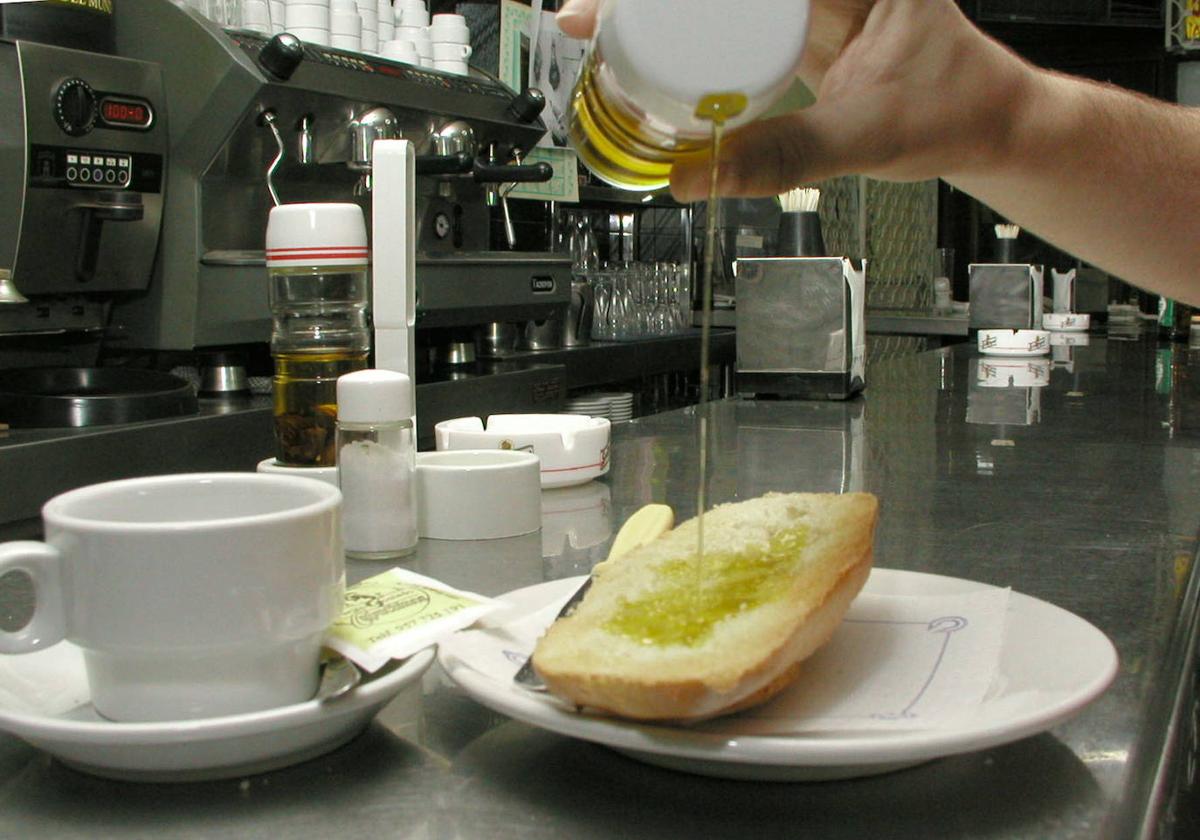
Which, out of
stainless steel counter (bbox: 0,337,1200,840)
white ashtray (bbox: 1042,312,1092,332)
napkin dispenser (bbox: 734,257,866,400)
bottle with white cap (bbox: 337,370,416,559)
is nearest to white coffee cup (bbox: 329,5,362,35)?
napkin dispenser (bbox: 734,257,866,400)

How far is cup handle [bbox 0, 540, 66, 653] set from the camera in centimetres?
54

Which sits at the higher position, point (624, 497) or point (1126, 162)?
point (1126, 162)

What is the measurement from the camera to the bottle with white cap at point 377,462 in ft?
3.06

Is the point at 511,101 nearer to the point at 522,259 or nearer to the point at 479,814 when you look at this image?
the point at 522,259

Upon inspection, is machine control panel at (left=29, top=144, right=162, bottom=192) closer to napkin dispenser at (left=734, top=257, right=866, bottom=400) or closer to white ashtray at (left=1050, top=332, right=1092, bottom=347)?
napkin dispenser at (left=734, top=257, right=866, bottom=400)

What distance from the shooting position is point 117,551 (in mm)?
530

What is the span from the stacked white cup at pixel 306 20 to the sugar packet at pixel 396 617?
6.74 feet

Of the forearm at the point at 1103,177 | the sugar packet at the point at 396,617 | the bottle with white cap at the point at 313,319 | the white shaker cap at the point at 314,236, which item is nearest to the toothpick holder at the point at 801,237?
the forearm at the point at 1103,177

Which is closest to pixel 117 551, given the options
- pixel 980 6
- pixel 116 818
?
pixel 116 818

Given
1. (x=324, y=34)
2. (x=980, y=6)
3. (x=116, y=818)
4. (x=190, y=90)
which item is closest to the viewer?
(x=116, y=818)

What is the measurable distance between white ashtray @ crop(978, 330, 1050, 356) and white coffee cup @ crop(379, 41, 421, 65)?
63.9 inches

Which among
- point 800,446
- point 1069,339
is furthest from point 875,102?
point 1069,339

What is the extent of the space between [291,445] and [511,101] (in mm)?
2000

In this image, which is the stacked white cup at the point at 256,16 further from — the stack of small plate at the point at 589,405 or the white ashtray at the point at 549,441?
the white ashtray at the point at 549,441
